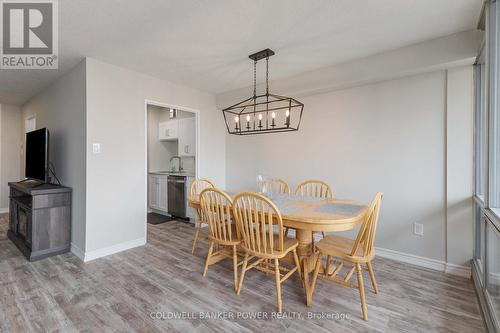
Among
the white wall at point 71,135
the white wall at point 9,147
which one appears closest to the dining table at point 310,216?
the white wall at point 71,135

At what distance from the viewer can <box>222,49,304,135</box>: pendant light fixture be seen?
2527 millimetres

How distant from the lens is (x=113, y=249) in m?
3.01

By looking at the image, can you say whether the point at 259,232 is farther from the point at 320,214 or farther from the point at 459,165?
the point at 459,165

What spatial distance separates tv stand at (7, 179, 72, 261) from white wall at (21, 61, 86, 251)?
10 centimetres

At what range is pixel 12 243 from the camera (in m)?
3.37

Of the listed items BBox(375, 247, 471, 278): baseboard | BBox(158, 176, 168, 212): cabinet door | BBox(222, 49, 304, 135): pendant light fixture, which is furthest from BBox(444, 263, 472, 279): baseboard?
BBox(158, 176, 168, 212): cabinet door

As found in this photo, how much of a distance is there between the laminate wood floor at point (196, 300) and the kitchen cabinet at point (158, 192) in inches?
85.2

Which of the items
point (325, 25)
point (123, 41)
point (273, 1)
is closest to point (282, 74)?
point (325, 25)

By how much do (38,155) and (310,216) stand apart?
12.0 ft

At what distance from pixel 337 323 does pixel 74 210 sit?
3.19 m

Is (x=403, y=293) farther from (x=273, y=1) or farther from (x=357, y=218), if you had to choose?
(x=273, y=1)

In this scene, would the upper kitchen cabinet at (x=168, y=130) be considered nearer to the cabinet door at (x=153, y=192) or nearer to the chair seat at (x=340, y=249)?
the cabinet door at (x=153, y=192)

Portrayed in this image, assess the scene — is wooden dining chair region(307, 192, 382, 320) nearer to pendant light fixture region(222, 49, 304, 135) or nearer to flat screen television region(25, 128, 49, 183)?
pendant light fixture region(222, 49, 304, 135)

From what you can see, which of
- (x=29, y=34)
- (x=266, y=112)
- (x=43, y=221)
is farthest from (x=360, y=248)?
(x=29, y=34)
